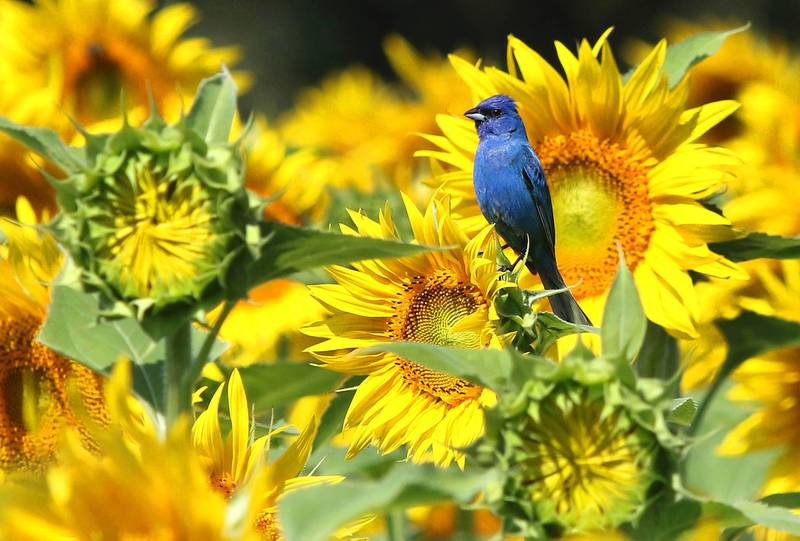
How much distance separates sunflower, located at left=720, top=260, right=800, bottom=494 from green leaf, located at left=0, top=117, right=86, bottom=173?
2.69 ft

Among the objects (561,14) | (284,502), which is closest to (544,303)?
(284,502)

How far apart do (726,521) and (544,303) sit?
0.49m

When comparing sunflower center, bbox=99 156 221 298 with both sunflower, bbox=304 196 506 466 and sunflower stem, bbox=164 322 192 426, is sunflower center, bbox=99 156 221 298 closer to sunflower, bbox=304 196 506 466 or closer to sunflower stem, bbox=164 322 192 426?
sunflower stem, bbox=164 322 192 426

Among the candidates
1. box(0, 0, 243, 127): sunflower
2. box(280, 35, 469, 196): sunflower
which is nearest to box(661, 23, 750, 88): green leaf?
box(280, 35, 469, 196): sunflower

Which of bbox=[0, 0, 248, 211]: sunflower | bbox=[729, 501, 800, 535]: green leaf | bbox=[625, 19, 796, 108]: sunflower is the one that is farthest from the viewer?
bbox=[625, 19, 796, 108]: sunflower

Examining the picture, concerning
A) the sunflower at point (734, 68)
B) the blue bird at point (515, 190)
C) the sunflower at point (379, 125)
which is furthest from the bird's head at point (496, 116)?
the sunflower at point (734, 68)

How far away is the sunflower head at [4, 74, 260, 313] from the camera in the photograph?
741mm

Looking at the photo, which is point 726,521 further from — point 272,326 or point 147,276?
point 272,326

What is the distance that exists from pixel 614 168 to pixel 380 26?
519 cm

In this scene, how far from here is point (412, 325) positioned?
42.8 inches

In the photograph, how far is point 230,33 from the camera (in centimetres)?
610

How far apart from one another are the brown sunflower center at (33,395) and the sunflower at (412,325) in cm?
20

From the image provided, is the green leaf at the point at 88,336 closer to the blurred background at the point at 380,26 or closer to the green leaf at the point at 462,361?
the green leaf at the point at 462,361

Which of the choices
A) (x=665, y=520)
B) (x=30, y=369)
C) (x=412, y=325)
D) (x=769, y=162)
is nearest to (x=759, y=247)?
(x=412, y=325)
